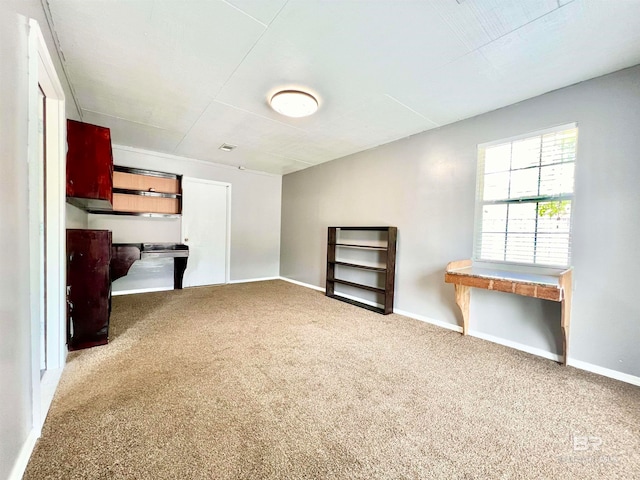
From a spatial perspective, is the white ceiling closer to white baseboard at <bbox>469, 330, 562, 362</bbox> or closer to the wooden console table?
the wooden console table

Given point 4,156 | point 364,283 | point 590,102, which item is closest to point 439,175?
point 590,102

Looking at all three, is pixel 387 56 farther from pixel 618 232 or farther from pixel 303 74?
pixel 618 232

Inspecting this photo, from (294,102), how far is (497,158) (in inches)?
87.7

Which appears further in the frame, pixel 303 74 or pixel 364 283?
pixel 364 283

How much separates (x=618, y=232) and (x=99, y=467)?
3.67 m

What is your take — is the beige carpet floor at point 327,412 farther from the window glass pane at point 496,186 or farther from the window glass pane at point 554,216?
the window glass pane at point 496,186

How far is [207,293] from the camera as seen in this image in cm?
453

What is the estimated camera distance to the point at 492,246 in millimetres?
2867

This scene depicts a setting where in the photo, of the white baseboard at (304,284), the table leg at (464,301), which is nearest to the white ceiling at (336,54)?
the table leg at (464,301)

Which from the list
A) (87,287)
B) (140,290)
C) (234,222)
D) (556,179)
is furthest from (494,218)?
(140,290)

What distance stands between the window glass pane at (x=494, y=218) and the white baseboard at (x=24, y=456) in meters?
3.76

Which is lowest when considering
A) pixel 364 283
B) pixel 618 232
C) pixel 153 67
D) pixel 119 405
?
pixel 119 405

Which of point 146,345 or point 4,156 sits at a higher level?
point 4,156

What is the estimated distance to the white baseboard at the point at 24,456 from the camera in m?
1.10
